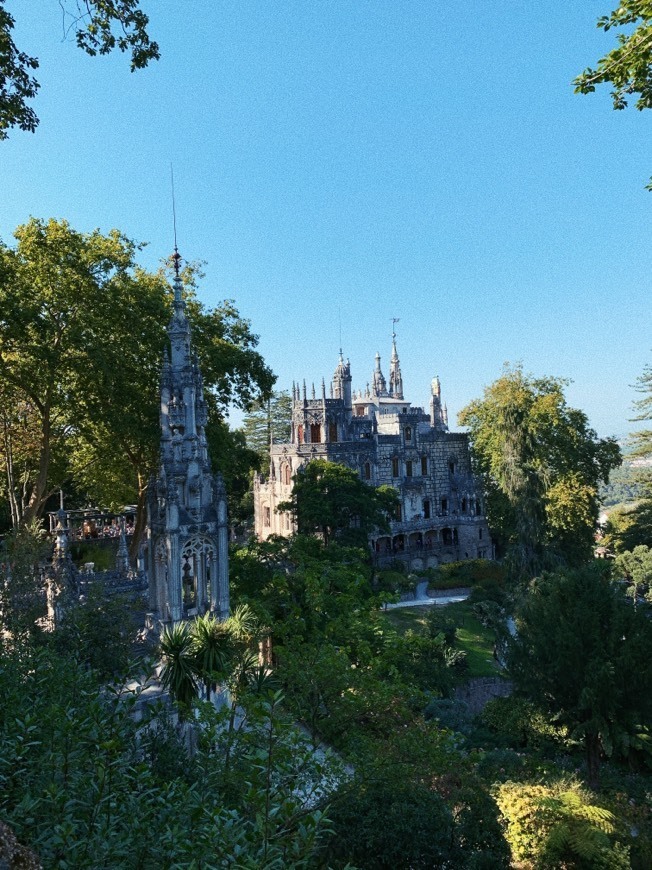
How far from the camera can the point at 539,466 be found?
35.0 m

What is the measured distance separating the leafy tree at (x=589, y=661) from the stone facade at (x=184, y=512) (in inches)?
326

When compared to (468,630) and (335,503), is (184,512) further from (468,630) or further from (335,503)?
(468,630)

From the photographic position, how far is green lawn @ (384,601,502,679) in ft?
80.6

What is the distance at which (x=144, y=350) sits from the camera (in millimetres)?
21250

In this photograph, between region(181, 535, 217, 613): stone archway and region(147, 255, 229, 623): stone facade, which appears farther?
region(181, 535, 217, 613): stone archway

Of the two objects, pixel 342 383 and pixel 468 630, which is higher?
pixel 342 383

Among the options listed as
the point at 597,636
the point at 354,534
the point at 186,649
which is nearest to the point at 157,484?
the point at 186,649

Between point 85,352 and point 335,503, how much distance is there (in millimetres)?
16909

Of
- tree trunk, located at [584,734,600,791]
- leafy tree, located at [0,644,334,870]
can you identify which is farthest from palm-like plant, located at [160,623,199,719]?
tree trunk, located at [584,734,600,791]

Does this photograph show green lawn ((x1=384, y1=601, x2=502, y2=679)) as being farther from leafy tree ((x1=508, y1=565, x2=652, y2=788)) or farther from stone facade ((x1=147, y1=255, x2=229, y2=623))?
stone facade ((x1=147, y1=255, x2=229, y2=623))

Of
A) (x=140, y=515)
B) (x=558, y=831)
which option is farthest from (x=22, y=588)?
(x=140, y=515)

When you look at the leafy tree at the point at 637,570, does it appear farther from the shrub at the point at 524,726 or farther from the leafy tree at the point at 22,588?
the leafy tree at the point at 22,588

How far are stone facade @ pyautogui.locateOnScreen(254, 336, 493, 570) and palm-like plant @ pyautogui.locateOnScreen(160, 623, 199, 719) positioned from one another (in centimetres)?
2652

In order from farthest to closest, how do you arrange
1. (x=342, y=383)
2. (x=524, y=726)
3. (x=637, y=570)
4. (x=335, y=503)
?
1. (x=342, y=383)
2. (x=335, y=503)
3. (x=637, y=570)
4. (x=524, y=726)
